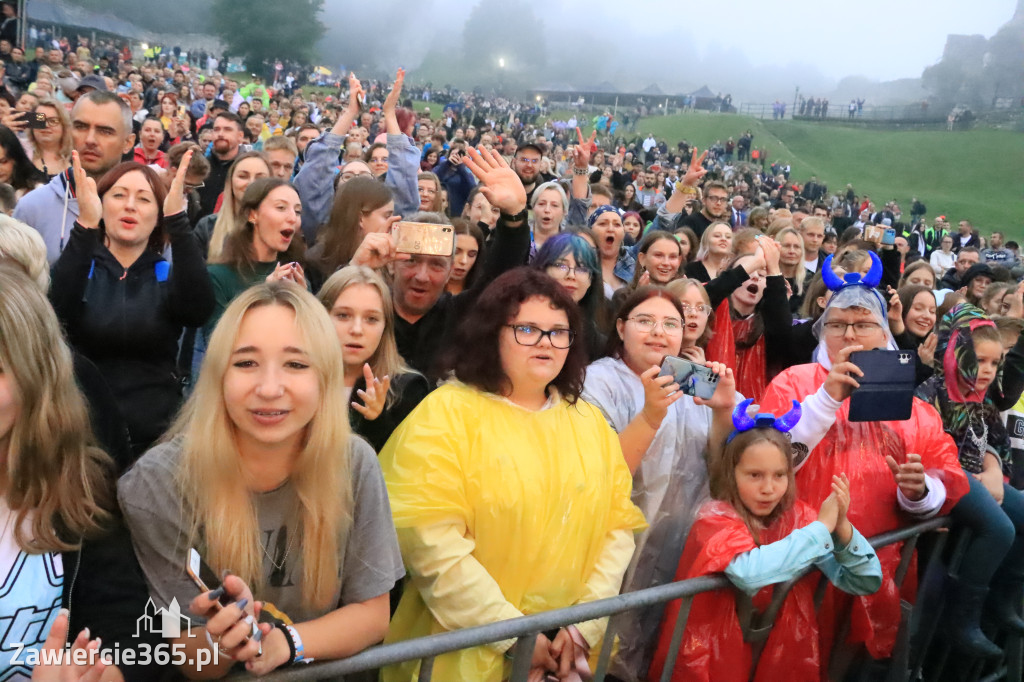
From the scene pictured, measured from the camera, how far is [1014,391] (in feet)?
13.2

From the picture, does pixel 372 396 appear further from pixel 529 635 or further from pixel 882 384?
pixel 882 384

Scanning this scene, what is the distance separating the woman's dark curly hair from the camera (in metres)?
2.52

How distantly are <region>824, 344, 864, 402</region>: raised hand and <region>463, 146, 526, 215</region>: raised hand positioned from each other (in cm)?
157

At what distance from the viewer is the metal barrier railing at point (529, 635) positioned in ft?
5.85

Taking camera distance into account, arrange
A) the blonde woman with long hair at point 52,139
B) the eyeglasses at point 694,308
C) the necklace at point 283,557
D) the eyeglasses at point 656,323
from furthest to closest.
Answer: the blonde woman with long hair at point 52,139 < the eyeglasses at point 694,308 < the eyeglasses at point 656,323 < the necklace at point 283,557

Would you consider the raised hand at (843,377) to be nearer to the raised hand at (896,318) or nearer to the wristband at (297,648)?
the raised hand at (896,318)

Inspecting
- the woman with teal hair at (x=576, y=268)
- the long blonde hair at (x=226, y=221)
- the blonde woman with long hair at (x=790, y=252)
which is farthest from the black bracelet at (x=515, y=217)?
the blonde woman with long hair at (x=790, y=252)

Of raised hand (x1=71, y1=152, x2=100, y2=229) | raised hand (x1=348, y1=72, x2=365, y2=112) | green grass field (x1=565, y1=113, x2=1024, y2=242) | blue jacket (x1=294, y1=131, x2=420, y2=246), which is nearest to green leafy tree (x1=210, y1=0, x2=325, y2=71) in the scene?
green grass field (x1=565, y1=113, x2=1024, y2=242)

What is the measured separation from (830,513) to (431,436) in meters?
1.45

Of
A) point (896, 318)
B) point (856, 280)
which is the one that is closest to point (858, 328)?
point (856, 280)

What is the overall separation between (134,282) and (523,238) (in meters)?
1.69

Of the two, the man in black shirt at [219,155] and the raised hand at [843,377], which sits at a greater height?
the man in black shirt at [219,155]

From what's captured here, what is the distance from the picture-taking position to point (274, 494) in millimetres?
1844

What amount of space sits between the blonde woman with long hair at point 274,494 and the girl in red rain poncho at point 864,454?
1.96 m
